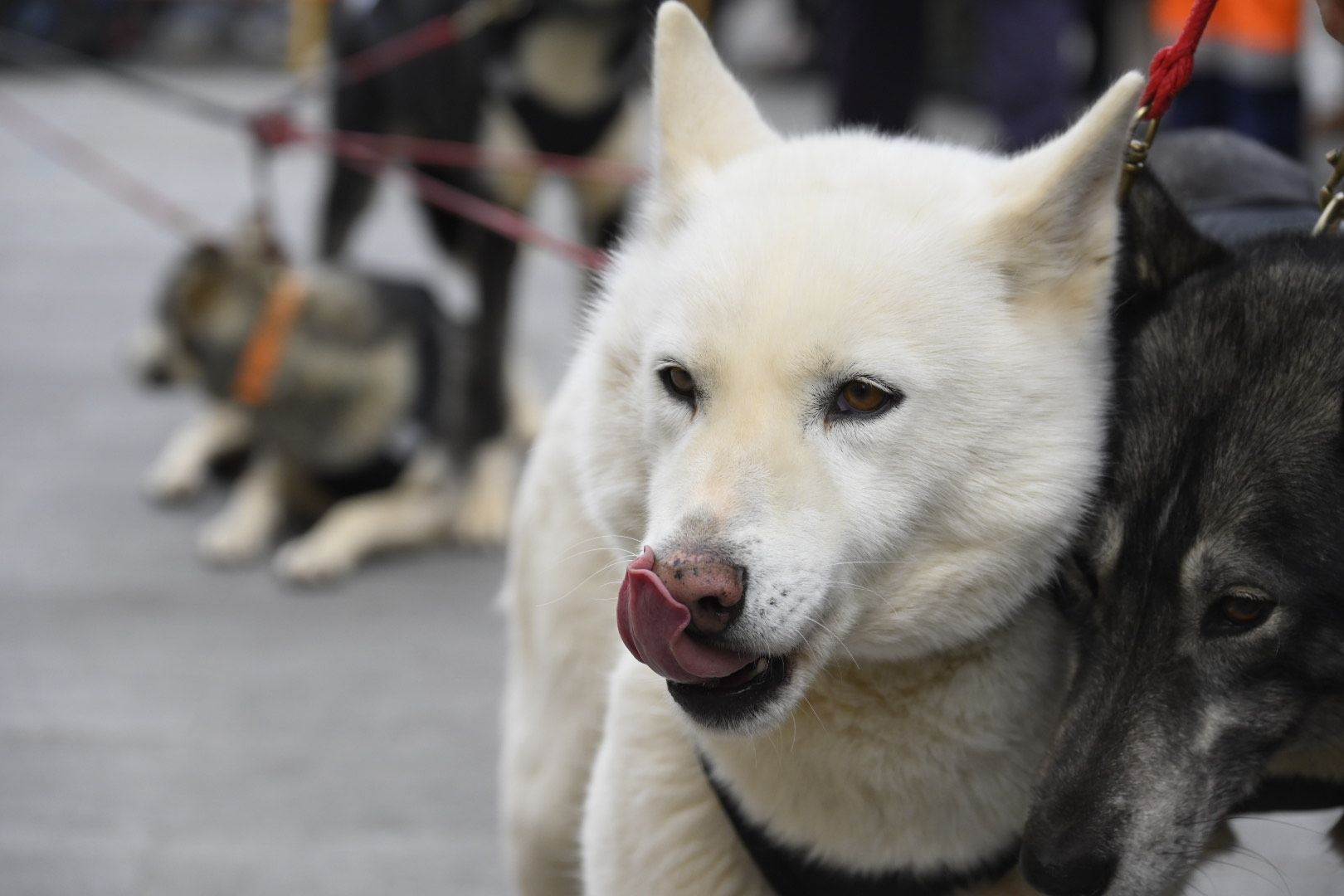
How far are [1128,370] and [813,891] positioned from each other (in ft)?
2.54

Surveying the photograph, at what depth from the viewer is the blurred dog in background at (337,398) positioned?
5.57 metres

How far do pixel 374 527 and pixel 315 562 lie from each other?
28 centimetres

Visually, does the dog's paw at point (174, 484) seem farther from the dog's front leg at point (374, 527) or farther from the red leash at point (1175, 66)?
the red leash at point (1175, 66)

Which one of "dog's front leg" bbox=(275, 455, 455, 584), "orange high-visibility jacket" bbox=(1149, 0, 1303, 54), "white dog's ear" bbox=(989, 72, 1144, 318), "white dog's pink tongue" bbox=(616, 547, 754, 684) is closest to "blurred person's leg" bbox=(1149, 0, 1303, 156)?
"orange high-visibility jacket" bbox=(1149, 0, 1303, 54)

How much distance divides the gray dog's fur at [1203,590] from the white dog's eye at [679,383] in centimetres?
50

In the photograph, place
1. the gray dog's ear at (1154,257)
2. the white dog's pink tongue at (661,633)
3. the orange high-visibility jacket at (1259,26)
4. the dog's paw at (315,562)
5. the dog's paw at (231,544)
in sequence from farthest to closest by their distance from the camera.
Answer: the orange high-visibility jacket at (1259,26) → the dog's paw at (231,544) → the dog's paw at (315,562) → the gray dog's ear at (1154,257) → the white dog's pink tongue at (661,633)

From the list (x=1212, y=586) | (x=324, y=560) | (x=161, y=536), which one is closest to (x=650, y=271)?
(x=1212, y=586)

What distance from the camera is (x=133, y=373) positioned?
7.13 metres

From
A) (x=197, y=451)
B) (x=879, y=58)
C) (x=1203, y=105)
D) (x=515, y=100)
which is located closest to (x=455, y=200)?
(x=515, y=100)

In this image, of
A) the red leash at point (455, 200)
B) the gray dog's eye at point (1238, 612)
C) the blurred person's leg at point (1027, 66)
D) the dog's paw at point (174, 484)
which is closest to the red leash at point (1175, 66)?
the gray dog's eye at point (1238, 612)

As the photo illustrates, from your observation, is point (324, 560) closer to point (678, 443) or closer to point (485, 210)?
point (485, 210)

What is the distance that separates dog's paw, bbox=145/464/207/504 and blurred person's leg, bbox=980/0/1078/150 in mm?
3527

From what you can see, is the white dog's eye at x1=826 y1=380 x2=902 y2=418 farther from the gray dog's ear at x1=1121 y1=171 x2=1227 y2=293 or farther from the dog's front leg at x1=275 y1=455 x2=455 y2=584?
the dog's front leg at x1=275 y1=455 x2=455 y2=584

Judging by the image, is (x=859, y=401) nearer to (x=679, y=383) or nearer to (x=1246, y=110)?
(x=679, y=383)
